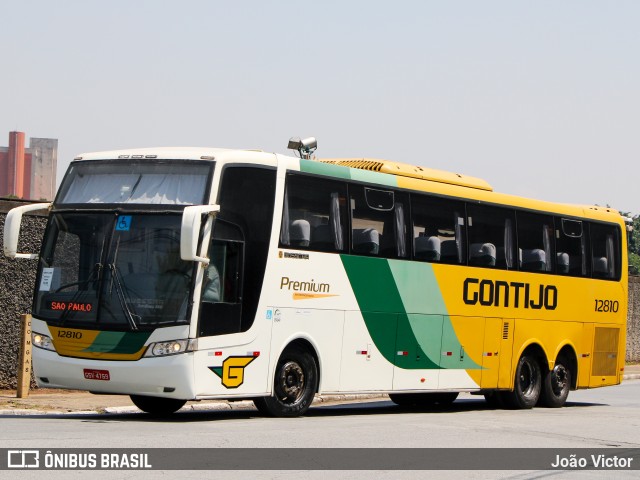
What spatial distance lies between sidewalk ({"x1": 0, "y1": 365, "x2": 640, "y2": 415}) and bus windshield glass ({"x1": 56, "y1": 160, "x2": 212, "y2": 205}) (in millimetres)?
3272

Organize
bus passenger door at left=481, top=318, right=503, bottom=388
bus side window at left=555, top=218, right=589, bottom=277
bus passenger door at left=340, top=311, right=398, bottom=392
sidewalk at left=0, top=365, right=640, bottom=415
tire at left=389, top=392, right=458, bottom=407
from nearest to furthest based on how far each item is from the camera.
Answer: sidewalk at left=0, top=365, right=640, bottom=415 < bus passenger door at left=340, top=311, right=398, bottom=392 < bus passenger door at left=481, top=318, right=503, bottom=388 < tire at left=389, top=392, right=458, bottom=407 < bus side window at left=555, top=218, right=589, bottom=277

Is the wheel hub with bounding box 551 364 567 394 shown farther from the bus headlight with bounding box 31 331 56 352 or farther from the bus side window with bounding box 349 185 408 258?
the bus headlight with bounding box 31 331 56 352

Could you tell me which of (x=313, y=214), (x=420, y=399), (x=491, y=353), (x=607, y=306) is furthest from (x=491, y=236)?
(x=313, y=214)

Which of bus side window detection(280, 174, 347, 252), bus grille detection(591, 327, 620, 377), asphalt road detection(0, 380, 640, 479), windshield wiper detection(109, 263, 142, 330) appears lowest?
asphalt road detection(0, 380, 640, 479)

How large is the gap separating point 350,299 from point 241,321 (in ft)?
8.00

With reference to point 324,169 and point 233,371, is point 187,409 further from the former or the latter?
point 324,169

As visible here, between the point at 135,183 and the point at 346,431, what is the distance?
4.16m

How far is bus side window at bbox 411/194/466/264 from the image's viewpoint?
63.0 ft

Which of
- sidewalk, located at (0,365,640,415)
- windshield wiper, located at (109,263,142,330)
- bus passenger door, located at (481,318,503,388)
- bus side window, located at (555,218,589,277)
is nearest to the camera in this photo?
windshield wiper, located at (109,263,142,330)

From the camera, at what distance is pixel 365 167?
750 inches

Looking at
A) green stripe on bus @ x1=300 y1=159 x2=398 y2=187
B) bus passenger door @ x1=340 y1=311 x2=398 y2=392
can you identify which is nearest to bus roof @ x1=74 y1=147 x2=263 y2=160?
green stripe on bus @ x1=300 y1=159 x2=398 y2=187

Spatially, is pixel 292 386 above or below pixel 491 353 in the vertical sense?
below

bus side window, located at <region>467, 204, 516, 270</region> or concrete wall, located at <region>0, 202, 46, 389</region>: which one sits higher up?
bus side window, located at <region>467, 204, 516, 270</region>

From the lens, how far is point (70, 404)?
62.2 ft
